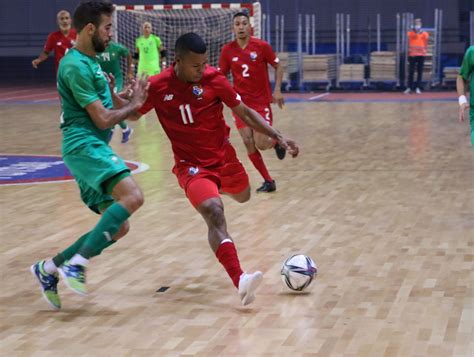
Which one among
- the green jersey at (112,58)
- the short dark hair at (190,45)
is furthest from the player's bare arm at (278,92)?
the short dark hair at (190,45)

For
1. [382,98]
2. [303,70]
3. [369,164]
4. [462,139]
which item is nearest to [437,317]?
[369,164]

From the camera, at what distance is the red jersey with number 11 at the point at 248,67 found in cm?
1138

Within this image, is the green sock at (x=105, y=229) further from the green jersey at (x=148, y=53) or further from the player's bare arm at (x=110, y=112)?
the green jersey at (x=148, y=53)

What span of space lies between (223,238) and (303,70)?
23.0 m

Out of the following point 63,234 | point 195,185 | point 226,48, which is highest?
point 226,48

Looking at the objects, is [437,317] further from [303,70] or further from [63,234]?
[303,70]

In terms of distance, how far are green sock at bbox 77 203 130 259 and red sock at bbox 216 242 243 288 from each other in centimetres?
65

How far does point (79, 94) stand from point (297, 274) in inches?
72.9

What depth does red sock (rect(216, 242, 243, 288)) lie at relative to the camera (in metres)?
6.11

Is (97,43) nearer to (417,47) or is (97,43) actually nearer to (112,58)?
(112,58)

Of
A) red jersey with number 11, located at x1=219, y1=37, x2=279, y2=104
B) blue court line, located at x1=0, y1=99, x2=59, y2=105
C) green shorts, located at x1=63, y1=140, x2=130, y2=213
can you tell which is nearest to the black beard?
green shorts, located at x1=63, y1=140, x2=130, y2=213

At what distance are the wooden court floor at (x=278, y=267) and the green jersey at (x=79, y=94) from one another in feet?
3.58

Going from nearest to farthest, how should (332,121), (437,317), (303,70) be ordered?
(437,317) → (332,121) → (303,70)

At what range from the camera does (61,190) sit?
37.2 ft
